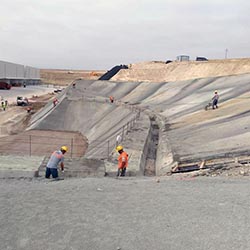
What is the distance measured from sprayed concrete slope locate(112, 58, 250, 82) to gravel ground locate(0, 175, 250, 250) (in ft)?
124

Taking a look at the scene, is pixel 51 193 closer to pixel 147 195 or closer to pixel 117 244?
pixel 147 195

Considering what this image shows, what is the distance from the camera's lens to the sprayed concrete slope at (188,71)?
146 ft

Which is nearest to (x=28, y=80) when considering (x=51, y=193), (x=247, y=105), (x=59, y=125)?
(x=59, y=125)

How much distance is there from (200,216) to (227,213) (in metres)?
0.64

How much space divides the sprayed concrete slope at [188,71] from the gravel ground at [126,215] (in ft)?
124

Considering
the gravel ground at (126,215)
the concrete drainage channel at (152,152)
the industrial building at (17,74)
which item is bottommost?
the concrete drainage channel at (152,152)

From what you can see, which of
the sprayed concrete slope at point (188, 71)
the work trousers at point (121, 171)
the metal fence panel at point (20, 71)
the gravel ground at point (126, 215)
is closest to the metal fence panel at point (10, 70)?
the metal fence panel at point (20, 71)

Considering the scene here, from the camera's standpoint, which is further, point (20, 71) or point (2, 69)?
point (20, 71)

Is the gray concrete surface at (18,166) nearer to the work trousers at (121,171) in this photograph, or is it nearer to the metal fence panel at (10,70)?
the work trousers at (121,171)

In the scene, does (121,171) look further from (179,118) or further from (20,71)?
(20,71)

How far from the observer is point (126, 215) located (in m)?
6.34

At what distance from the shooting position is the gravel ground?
521 cm

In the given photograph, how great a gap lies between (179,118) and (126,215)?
18.0 meters

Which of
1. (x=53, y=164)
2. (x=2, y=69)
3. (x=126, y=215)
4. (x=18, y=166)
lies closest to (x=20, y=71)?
(x=2, y=69)
